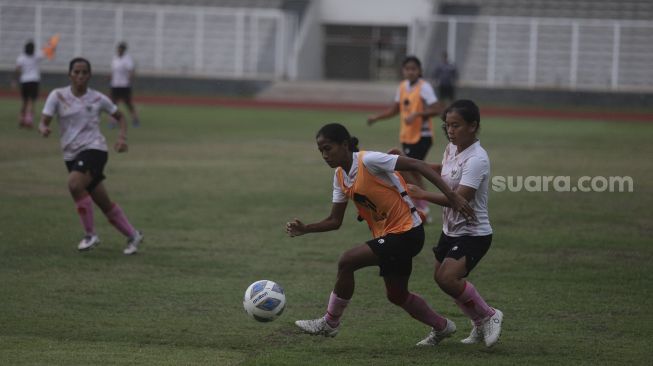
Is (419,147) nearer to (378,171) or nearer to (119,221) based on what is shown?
(119,221)

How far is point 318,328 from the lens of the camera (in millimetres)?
7105

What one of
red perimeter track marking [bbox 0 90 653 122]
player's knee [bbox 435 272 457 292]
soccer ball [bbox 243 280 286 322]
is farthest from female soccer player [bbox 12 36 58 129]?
player's knee [bbox 435 272 457 292]

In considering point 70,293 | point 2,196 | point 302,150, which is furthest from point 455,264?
point 302,150

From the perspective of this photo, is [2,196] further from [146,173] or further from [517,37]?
[517,37]

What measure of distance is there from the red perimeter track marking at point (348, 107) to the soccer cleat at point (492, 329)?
1082 inches

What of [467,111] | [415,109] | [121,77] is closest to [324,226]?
[467,111]

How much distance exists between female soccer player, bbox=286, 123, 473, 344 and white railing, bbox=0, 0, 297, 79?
35170mm

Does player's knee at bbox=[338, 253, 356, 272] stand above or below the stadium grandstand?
below

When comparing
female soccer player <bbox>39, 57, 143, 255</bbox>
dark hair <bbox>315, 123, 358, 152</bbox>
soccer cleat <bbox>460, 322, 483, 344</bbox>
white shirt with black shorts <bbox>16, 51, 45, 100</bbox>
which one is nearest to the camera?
dark hair <bbox>315, 123, 358, 152</bbox>

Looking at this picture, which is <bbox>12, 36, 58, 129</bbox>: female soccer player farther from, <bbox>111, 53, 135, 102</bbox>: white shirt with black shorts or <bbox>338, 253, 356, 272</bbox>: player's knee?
<bbox>338, 253, 356, 272</bbox>: player's knee

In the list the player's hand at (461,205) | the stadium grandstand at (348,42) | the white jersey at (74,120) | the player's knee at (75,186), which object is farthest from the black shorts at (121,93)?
the player's hand at (461,205)

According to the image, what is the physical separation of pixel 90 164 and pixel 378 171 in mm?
4763

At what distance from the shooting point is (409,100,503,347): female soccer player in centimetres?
673

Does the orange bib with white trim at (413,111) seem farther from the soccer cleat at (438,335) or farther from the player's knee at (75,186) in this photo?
the soccer cleat at (438,335)
